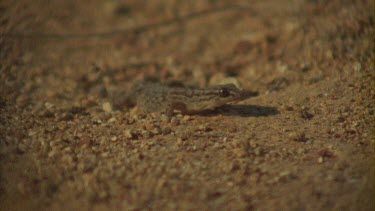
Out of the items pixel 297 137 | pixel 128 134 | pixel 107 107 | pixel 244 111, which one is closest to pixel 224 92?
pixel 244 111

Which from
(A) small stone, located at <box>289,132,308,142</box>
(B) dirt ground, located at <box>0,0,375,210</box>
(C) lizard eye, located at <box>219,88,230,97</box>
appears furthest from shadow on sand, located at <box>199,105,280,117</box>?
(A) small stone, located at <box>289,132,308,142</box>

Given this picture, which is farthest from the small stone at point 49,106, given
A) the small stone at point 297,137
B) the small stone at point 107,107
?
the small stone at point 297,137

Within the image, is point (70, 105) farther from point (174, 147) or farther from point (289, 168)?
point (289, 168)

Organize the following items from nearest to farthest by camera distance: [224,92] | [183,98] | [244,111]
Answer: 1. [224,92]
2. [244,111]
3. [183,98]

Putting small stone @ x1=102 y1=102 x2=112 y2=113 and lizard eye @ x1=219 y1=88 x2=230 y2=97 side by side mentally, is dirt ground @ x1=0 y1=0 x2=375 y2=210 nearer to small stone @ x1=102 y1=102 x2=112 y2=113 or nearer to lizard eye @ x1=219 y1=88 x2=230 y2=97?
small stone @ x1=102 y1=102 x2=112 y2=113

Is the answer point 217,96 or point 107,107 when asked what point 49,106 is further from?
point 217,96

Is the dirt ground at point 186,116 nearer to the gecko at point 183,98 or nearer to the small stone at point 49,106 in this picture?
the small stone at point 49,106
